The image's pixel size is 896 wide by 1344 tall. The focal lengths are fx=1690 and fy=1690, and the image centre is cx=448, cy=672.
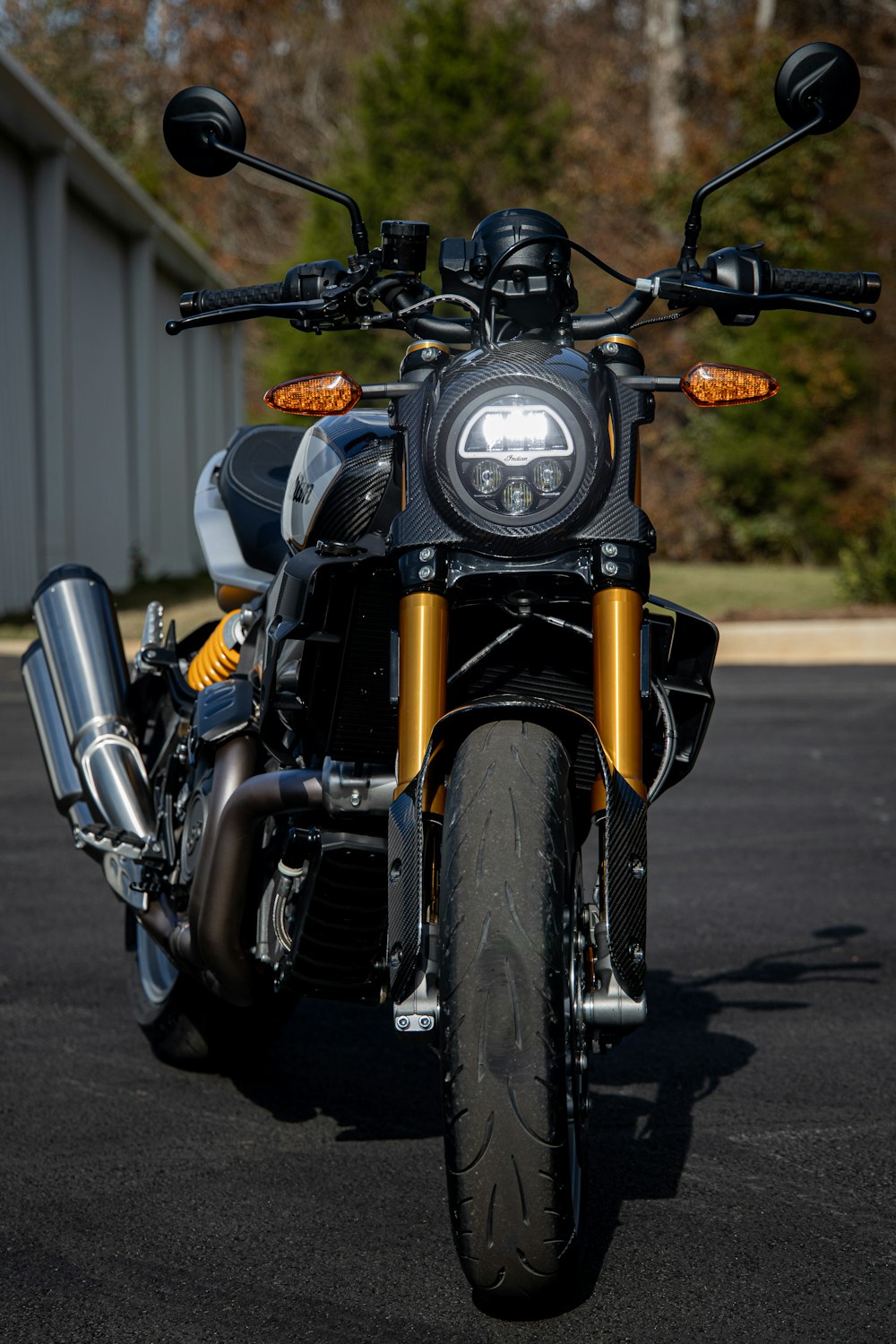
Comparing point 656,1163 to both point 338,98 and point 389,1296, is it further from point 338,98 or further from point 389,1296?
point 338,98

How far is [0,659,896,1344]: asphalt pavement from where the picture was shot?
109 inches

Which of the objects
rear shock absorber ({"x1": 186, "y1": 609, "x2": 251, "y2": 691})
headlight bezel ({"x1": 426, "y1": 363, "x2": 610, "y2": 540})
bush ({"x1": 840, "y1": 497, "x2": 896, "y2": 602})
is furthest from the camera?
bush ({"x1": 840, "y1": 497, "x2": 896, "y2": 602})

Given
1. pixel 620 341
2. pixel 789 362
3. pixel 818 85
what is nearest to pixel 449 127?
pixel 789 362

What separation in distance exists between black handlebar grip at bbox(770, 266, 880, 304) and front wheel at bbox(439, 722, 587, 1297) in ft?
4.15

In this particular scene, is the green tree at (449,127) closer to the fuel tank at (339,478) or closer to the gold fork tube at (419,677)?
the fuel tank at (339,478)

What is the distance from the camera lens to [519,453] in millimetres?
2824

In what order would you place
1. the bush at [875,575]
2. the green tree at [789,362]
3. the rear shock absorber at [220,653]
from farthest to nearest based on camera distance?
the green tree at [789,362] → the bush at [875,575] → the rear shock absorber at [220,653]

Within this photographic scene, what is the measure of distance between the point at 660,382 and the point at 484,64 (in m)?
31.3

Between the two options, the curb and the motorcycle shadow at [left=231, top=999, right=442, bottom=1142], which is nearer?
the motorcycle shadow at [left=231, top=999, right=442, bottom=1142]

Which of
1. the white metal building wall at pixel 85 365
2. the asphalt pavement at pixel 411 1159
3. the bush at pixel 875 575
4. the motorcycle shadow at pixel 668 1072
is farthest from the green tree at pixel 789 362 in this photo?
the motorcycle shadow at pixel 668 1072

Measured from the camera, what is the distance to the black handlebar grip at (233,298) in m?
3.47

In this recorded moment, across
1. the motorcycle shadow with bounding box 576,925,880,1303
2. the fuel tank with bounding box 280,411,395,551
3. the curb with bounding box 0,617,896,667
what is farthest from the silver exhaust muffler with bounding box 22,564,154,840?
the curb with bounding box 0,617,896,667

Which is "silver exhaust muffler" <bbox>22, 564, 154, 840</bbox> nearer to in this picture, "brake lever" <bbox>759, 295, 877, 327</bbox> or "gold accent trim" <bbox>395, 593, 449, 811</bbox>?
"gold accent trim" <bbox>395, 593, 449, 811</bbox>

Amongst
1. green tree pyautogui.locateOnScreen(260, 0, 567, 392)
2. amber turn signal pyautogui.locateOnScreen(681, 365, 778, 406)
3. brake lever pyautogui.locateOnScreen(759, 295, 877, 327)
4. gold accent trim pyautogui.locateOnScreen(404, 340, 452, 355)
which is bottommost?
amber turn signal pyautogui.locateOnScreen(681, 365, 778, 406)
